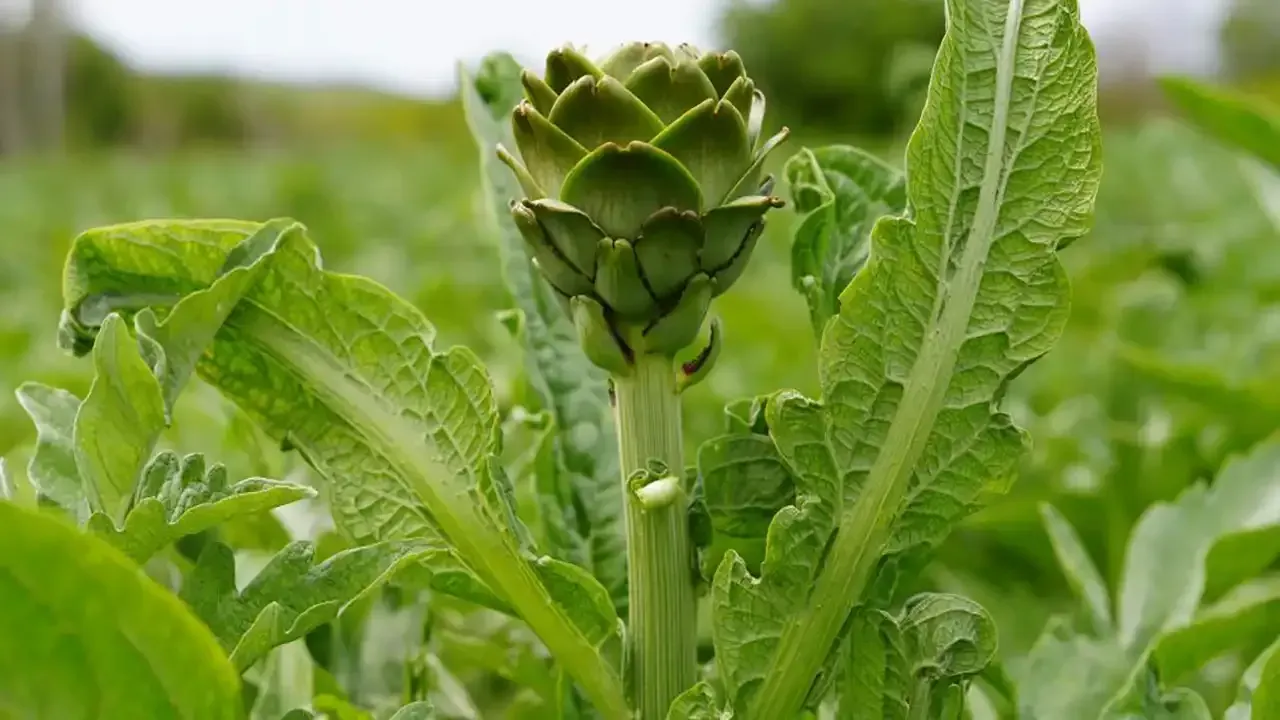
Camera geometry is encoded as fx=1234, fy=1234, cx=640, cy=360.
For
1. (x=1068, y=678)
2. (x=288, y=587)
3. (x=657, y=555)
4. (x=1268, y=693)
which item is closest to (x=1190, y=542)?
Answer: (x=1068, y=678)

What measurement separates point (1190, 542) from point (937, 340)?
383mm

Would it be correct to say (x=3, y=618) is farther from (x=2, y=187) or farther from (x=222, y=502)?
(x=2, y=187)

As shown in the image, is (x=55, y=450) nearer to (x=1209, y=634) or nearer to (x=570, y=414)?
(x=570, y=414)

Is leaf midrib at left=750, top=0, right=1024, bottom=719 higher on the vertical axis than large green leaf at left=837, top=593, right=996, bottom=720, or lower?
higher

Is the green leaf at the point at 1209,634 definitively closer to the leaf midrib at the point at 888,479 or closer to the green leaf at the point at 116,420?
the leaf midrib at the point at 888,479

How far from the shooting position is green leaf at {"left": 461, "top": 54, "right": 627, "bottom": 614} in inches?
23.0

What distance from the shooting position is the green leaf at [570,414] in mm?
585

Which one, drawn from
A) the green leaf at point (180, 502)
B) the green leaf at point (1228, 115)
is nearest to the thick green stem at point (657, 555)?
the green leaf at point (180, 502)

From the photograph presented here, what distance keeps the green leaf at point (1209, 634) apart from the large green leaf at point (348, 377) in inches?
11.6

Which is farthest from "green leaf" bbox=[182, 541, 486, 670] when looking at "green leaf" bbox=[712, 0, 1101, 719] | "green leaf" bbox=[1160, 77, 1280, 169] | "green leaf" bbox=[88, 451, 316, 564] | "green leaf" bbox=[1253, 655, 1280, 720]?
"green leaf" bbox=[1160, 77, 1280, 169]

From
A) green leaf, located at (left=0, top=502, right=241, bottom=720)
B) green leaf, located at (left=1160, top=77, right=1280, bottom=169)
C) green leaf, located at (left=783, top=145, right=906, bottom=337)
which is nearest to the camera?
green leaf, located at (left=0, top=502, right=241, bottom=720)

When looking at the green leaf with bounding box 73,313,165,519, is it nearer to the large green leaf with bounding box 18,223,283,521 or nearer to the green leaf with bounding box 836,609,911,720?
the large green leaf with bounding box 18,223,283,521

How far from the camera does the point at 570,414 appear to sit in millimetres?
623

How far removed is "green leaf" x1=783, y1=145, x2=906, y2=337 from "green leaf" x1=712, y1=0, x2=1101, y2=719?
0.23 feet
